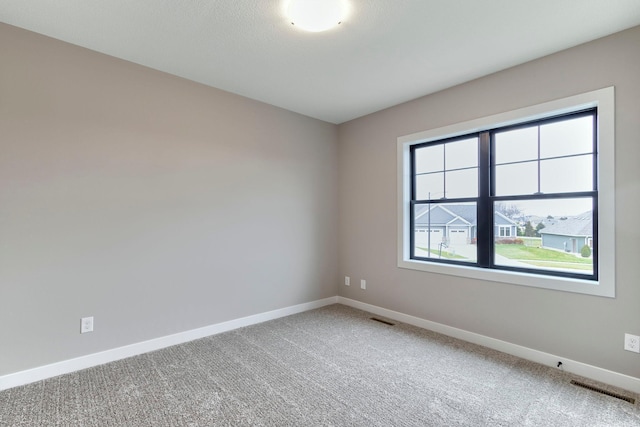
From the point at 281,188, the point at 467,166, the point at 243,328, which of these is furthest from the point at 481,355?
the point at 281,188

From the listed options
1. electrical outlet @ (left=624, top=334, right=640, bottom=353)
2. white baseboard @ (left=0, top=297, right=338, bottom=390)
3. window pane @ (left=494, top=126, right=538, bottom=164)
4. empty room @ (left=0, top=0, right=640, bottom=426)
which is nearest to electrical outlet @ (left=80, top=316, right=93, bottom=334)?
empty room @ (left=0, top=0, right=640, bottom=426)

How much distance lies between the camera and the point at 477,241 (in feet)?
10.5

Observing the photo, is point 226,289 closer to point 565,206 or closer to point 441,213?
point 441,213

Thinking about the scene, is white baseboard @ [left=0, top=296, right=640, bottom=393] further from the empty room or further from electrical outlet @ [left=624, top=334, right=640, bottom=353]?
electrical outlet @ [left=624, top=334, right=640, bottom=353]

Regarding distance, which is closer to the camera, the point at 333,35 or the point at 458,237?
the point at 333,35

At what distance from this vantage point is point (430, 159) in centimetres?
365

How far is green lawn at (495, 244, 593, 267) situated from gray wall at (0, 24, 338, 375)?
7.74ft

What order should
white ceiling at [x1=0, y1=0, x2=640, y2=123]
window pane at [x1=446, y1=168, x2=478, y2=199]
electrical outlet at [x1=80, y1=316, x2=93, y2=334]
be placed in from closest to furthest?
white ceiling at [x1=0, y1=0, x2=640, y2=123], electrical outlet at [x1=80, y1=316, x2=93, y2=334], window pane at [x1=446, y1=168, x2=478, y2=199]

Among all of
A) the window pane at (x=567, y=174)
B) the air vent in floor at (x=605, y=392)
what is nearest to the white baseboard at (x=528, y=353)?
the air vent in floor at (x=605, y=392)

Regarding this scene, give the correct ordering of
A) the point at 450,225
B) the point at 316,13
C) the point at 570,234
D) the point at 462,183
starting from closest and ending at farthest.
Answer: the point at 316,13, the point at 570,234, the point at 462,183, the point at 450,225

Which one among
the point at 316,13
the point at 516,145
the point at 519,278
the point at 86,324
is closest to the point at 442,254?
the point at 519,278

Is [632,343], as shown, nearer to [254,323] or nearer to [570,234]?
[570,234]

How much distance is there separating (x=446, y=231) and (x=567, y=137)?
4.59ft

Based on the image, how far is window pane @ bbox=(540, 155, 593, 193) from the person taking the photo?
253 cm
